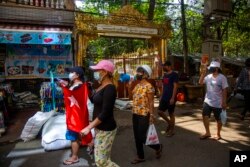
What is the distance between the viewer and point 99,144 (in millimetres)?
3449

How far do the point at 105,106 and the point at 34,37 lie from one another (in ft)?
23.4

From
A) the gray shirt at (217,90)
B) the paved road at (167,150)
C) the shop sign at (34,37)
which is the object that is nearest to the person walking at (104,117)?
the paved road at (167,150)

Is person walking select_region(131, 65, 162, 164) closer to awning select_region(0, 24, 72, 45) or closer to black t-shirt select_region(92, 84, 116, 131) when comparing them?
black t-shirt select_region(92, 84, 116, 131)

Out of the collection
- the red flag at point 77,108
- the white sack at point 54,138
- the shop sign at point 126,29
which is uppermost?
the shop sign at point 126,29

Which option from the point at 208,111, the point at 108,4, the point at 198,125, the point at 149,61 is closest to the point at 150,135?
the point at 208,111

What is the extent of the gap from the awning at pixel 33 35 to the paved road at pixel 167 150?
121 inches

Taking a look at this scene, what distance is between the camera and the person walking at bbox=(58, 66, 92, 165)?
4.86 m

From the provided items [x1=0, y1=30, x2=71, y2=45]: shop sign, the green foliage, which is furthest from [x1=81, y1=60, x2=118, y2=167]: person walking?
the green foliage

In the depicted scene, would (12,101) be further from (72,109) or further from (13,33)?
(72,109)

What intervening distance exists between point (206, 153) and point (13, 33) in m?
7.34

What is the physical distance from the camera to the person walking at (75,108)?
4.86 m

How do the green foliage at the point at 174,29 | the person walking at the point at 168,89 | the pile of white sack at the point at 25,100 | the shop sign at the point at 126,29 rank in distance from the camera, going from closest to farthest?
1. the person walking at the point at 168,89
2. the pile of white sack at the point at 25,100
3. the shop sign at the point at 126,29
4. the green foliage at the point at 174,29

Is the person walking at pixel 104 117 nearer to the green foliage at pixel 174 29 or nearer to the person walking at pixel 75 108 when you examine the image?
the person walking at pixel 75 108

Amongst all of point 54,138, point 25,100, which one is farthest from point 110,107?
point 25,100
